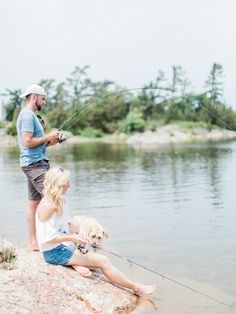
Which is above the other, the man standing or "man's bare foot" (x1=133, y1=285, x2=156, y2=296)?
the man standing

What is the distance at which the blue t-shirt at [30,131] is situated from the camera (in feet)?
20.5

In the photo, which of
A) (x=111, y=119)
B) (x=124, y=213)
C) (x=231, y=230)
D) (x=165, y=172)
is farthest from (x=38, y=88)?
(x=111, y=119)

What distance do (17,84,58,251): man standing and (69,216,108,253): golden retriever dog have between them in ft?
1.79

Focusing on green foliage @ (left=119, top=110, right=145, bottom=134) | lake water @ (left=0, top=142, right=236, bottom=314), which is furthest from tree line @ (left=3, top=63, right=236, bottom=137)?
lake water @ (left=0, top=142, right=236, bottom=314)

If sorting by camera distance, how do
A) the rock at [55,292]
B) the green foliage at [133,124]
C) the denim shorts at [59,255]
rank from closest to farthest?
the rock at [55,292] → the denim shorts at [59,255] → the green foliage at [133,124]

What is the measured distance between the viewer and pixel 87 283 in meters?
5.73

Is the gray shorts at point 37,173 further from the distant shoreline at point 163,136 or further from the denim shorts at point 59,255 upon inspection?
the distant shoreline at point 163,136

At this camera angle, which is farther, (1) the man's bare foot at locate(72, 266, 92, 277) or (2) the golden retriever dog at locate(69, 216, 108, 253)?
(2) the golden retriever dog at locate(69, 216, 108, 253)

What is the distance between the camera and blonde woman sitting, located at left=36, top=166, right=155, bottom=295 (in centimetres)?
562

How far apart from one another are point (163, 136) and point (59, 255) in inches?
1983

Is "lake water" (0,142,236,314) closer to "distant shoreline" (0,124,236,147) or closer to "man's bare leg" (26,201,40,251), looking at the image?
"man's bare leg" (26,201,40,251)

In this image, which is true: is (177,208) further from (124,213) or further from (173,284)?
(173,284)

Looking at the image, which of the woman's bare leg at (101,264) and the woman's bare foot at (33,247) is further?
the woman's bare foot at (33,247)

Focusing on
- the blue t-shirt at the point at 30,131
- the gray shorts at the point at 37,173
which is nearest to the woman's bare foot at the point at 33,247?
the gray shorts at the point at 37,173
